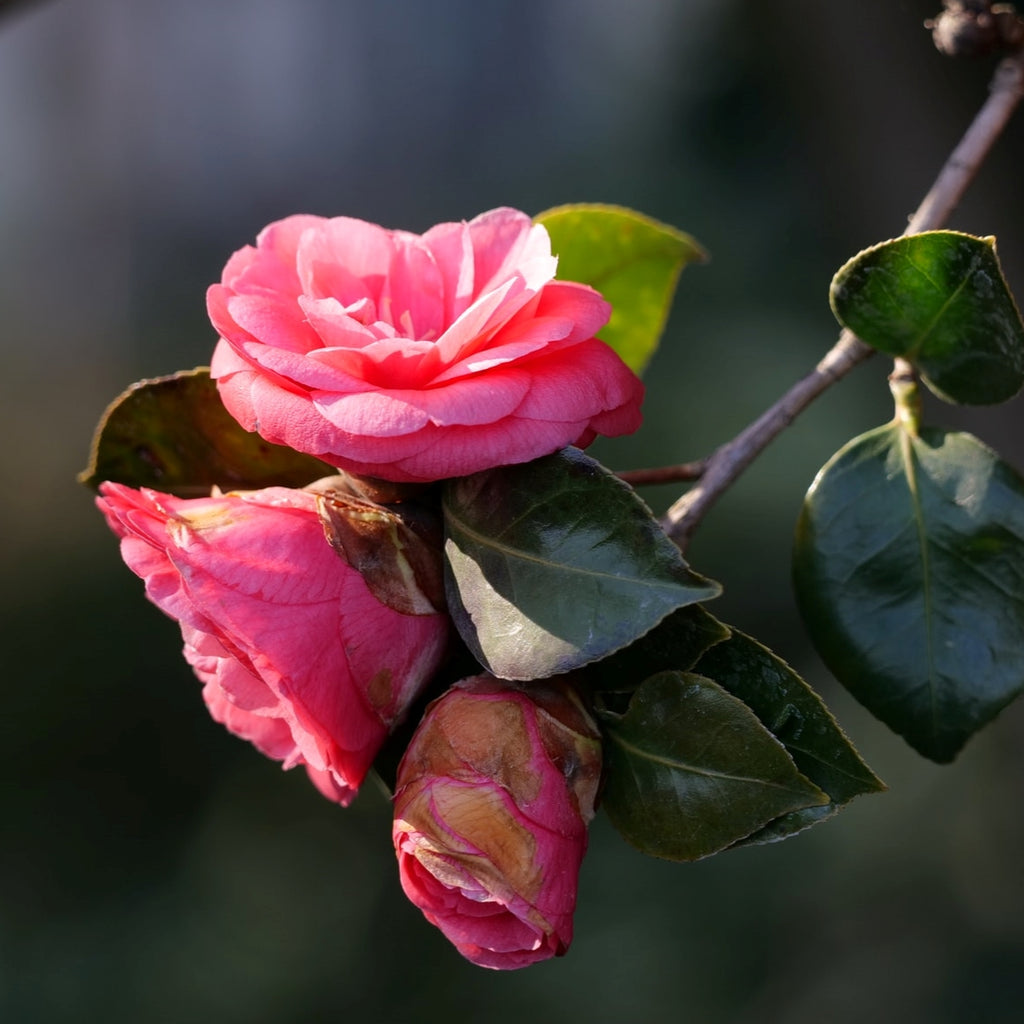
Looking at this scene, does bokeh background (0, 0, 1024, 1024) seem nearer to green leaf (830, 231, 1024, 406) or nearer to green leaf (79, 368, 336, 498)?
green leaf (830, 231, 1024, 406)

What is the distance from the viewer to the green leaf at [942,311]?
54 cm

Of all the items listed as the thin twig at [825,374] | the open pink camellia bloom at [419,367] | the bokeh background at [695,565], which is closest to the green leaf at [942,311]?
the thin twig at [825,374]

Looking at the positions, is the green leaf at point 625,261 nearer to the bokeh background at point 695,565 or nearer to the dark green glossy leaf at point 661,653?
the dark green glossy leaf at point 661,653

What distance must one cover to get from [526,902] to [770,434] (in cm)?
28

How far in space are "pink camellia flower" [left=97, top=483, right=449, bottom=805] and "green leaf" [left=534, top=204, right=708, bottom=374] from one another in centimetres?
30

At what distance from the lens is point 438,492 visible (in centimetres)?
53

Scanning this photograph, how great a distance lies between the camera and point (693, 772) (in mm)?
474

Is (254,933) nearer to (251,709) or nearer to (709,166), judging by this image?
(251,709)

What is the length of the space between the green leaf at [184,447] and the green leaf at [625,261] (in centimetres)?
22

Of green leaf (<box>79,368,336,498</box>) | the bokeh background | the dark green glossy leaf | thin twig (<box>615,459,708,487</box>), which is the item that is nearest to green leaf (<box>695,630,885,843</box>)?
the dark green glossy leaf

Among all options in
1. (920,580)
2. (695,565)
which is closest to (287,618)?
(920,580)

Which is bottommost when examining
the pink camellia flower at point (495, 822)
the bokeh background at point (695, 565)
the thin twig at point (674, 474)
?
the bokeh background at point (695, 565)

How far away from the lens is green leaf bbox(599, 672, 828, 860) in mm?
453

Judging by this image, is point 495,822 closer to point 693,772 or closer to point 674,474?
point 693,772
